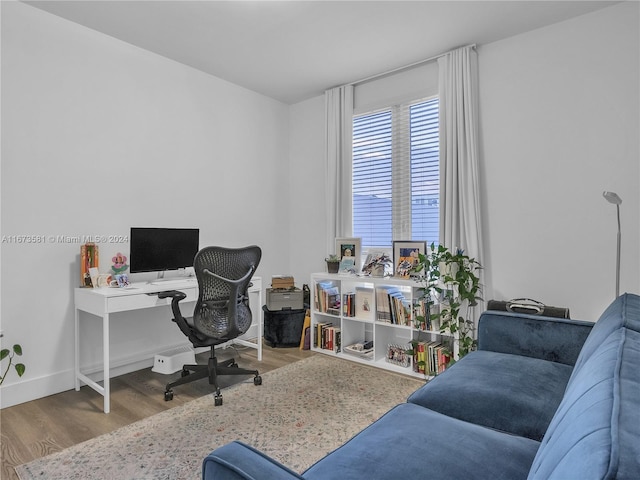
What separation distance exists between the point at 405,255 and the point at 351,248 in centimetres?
63

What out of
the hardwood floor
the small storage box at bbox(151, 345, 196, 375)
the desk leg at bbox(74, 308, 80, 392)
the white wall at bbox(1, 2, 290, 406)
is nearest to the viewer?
the hardwood floor

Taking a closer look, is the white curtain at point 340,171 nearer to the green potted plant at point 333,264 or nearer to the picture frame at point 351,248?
the picture frame at point 351,248

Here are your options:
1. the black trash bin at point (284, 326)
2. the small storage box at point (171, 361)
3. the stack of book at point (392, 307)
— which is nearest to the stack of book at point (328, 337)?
the black trash bin at point (284, 326)

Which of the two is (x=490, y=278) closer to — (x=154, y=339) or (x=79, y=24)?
(x=154, y=339)

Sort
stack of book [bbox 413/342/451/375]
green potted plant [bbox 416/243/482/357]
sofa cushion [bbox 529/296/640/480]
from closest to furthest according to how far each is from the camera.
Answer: sofa cushion [bbox 529/296/640/480], green potted plant [bbox 416/243/482/357], stack of book [bbox 413/342/451/375]

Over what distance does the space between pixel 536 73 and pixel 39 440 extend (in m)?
4.37

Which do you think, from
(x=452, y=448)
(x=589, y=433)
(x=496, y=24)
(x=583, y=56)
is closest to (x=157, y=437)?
(x=452, y=448)

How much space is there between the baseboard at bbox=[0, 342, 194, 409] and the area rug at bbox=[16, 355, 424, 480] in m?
0.95

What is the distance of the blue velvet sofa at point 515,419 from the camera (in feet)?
2.04

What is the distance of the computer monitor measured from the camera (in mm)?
3098

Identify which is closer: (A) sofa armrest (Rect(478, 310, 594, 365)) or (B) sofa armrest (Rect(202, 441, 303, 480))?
(B) sofa armrest (Rect(202, 441, 303, 480))

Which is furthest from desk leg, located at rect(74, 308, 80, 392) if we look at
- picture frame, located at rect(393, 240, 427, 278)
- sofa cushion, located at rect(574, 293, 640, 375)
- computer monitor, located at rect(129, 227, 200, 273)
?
sofa cushion, located at rect(574, 293, 640, 375)

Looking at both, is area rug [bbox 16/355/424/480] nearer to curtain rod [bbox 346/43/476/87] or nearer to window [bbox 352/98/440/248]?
window [bbox 352/98/440/248]

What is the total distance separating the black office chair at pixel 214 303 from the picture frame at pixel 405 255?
4.76 ft
